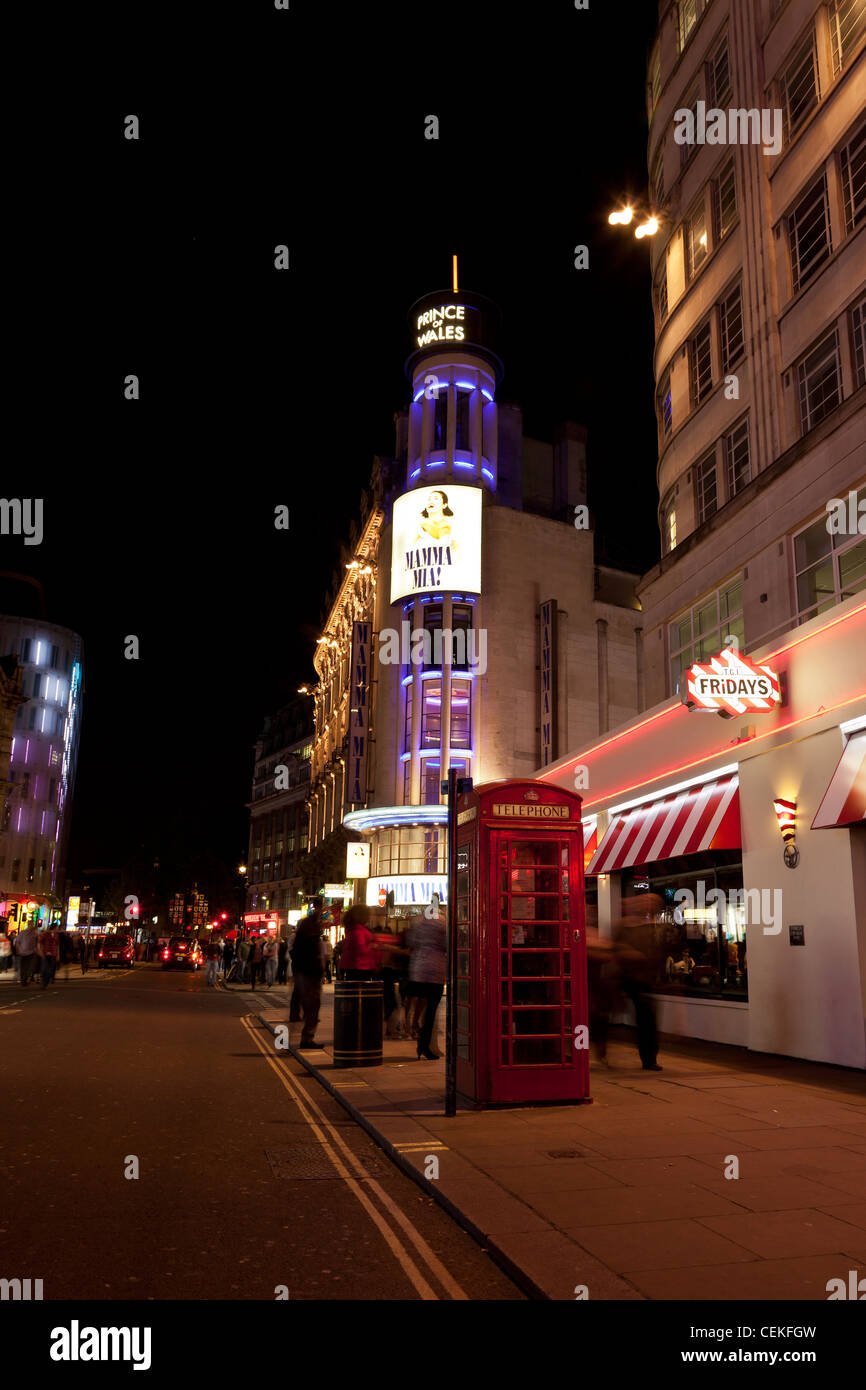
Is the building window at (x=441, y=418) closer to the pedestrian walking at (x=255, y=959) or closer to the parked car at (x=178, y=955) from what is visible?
the pedestrian walking at (x=255, y=959)

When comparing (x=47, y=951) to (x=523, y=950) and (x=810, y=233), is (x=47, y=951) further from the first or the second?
(x=810, y=233)

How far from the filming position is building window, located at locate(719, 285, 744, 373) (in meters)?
20.1

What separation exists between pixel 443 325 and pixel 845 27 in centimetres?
3995

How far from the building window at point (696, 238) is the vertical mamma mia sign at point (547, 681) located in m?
28.1

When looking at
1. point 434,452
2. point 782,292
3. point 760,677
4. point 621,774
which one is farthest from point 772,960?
point 434,452

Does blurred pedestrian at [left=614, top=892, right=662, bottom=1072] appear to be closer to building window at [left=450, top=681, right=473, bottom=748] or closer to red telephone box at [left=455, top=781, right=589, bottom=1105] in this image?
red telephone box at [left=455, top=781, right=589, bottom=1105]

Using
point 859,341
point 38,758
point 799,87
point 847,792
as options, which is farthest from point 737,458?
point 38,758

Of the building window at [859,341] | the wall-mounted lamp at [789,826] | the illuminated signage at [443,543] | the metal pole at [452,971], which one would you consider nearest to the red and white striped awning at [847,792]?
the wall-mounted lamp at [789,826]

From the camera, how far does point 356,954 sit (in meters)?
13.8

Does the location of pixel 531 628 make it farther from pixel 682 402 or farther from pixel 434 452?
pixel 682 402

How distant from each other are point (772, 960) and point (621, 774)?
7156mm

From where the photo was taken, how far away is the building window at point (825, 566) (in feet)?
49.2
